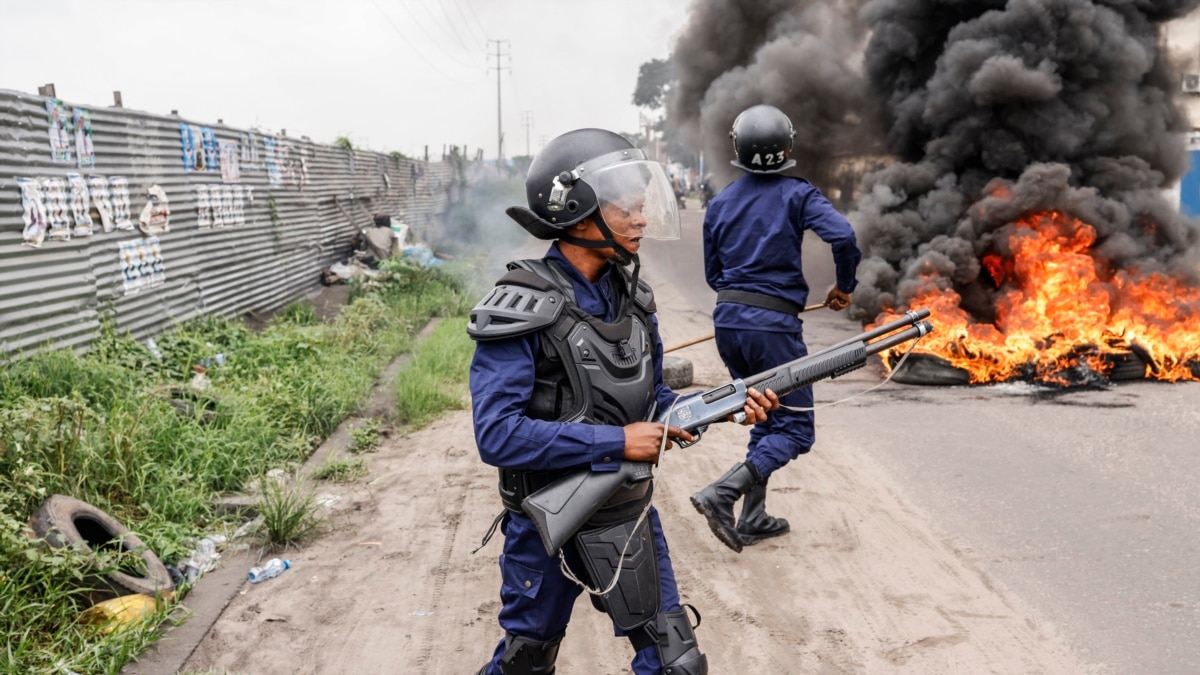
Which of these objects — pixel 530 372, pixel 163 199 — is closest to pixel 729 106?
pixel 163 199

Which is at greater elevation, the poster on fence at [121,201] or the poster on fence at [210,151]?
the poster on fence at [210,151]

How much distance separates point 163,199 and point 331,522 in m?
4.60

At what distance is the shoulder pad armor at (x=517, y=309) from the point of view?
2.33 metres

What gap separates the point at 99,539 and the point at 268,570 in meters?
0.77

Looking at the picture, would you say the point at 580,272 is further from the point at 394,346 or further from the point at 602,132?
the point at 394,346

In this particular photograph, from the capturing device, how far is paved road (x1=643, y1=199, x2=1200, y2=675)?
3.74 meters

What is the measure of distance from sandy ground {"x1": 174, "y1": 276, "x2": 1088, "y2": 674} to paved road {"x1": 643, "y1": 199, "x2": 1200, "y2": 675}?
22 centimetres

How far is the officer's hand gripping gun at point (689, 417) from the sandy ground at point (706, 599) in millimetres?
1240

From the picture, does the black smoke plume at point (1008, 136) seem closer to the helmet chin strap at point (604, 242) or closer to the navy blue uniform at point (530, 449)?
the helmet chin strap at point (604, 242)

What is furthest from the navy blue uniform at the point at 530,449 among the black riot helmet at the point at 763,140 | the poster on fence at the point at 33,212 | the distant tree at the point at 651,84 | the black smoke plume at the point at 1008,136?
the distant tree at the point at 651,84

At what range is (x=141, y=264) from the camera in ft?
25.4

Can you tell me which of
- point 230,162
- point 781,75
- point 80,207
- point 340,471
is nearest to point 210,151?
point 230,162

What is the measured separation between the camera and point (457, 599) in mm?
4137

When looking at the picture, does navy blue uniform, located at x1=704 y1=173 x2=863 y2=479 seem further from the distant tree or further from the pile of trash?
the distant tree
